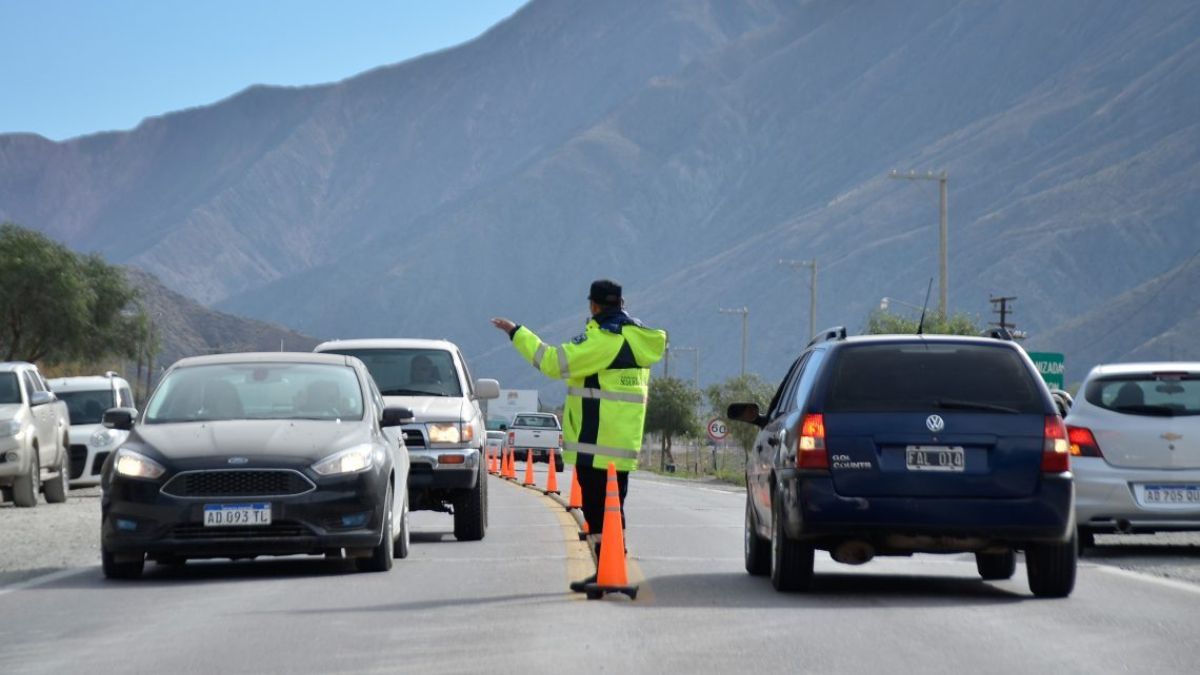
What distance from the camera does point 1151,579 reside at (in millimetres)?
14648

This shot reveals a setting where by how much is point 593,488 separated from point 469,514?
17.2 ft

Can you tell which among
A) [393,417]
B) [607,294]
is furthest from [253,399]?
[607,294]

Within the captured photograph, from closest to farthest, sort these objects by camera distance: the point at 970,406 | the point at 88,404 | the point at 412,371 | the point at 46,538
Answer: the point at 970,406
the point at 46,538
the point at 412,371
the point at 88,404

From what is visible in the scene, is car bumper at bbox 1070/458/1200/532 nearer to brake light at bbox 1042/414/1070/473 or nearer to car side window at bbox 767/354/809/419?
car side window at bbox 767/354/809/419

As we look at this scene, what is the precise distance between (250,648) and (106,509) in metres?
4.18

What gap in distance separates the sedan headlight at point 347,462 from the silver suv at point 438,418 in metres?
4.18

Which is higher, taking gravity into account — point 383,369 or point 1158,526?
point 383,369

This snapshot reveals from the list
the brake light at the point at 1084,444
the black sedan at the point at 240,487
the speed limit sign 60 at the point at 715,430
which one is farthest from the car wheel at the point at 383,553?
the speed limit sign 60 at the point at 715,430

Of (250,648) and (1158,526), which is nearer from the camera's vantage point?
(250,648)

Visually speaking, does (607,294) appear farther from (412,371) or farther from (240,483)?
(412,371)

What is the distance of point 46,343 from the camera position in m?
69.2

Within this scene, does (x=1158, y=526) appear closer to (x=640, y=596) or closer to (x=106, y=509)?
(x=640, y=596)

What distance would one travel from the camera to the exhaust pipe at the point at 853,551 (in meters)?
12.1

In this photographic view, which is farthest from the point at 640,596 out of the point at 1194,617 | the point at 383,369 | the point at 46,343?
the point at 46,343
